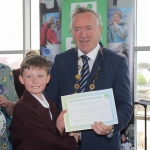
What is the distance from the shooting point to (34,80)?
192 cm

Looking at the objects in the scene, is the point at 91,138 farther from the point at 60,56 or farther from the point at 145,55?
the point at 145,55

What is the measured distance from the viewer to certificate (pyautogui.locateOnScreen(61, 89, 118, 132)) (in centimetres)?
184

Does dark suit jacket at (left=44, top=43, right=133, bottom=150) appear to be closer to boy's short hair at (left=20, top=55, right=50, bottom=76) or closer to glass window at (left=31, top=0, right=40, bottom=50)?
boy's short hair at (left=20, top=55, right=50, bottom=76)

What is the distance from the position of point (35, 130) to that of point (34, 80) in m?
0.38

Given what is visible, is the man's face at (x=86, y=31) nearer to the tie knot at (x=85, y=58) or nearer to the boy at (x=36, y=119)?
the tie knot at (x=85, y=58)

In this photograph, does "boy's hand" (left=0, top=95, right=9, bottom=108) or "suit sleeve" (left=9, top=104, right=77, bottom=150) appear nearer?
"suit sleeve" (left=9, top=104, right=77, bottom=150)

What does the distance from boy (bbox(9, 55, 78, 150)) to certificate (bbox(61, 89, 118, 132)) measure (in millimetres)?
69

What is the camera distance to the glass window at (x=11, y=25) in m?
5.41

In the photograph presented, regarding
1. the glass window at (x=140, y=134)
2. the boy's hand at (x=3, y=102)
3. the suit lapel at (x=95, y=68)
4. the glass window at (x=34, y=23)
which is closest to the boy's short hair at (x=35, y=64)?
the suit lapel at (x=95, y=68)

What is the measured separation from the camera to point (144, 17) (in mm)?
4348

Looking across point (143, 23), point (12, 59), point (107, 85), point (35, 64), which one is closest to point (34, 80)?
point (35, 64)

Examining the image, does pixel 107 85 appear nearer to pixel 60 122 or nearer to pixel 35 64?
pixel 60 122

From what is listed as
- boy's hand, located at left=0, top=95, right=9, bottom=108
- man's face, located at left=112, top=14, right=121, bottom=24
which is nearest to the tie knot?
boy's hand, located at left=0, top=95, right=9, bottom=108

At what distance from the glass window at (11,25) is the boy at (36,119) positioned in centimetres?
356
